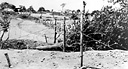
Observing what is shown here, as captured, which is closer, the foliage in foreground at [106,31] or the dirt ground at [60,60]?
the dirt ground at [60,60]

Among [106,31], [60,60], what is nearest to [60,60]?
[60,60]

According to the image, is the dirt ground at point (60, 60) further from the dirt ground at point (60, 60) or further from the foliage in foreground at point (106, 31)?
the foliage in foreground at point (106, 31)

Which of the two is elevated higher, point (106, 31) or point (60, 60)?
point (106, 31)

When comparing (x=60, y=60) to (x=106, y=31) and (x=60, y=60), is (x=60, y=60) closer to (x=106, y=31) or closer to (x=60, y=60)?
(x=60, y=60)

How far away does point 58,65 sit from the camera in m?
7.50

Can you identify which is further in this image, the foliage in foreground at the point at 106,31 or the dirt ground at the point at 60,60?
the foliage in foreground at the point at 106,31

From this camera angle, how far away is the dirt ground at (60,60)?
7.45 m

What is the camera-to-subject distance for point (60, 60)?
7902 mm

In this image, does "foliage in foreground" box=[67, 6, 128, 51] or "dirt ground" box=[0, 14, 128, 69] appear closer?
"dirt ground" box=[0, 14, 128, 69]

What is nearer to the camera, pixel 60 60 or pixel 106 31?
pixel 60 60

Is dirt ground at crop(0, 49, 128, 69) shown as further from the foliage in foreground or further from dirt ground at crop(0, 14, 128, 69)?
the foliage in foreground

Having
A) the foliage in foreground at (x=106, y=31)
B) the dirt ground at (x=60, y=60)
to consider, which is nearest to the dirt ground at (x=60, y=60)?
the dirt ground at (x=60, y=60)

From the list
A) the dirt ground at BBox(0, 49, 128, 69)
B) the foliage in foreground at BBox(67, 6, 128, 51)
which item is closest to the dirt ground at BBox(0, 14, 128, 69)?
the dirt ground at BBox(0, 49, 128, 69)

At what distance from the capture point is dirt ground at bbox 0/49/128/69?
293 inches
